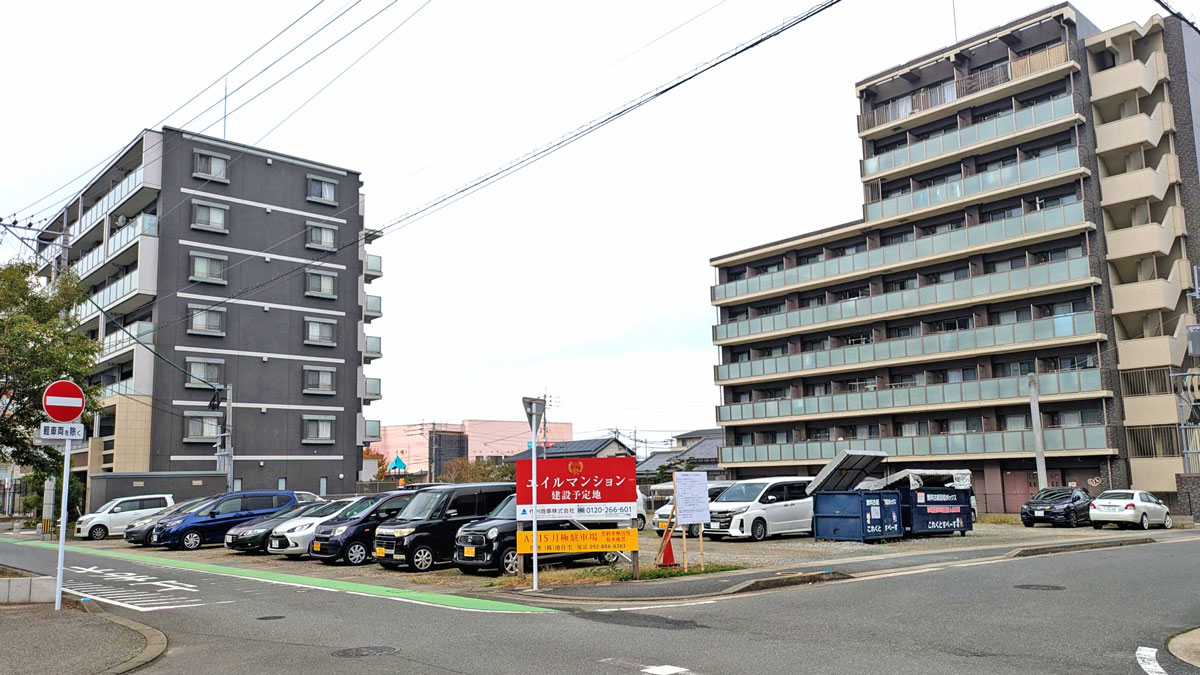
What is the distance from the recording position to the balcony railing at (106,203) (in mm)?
48875

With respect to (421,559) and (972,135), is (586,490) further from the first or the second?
(972,135)

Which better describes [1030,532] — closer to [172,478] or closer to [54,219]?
[172,478]

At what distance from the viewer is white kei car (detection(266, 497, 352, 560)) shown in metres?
21.8

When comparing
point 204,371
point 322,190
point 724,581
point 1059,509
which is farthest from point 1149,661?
point 322,190

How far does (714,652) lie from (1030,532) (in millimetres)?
24440

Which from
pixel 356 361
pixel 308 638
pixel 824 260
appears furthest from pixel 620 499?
pixel 356 361

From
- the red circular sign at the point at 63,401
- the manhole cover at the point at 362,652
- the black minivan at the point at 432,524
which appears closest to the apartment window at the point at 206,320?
the black minivan at the point at 432,524

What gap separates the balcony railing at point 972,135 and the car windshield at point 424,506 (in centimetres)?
3503

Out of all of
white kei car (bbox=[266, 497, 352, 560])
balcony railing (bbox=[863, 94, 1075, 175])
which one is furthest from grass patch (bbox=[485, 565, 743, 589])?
balcony railing (bbox=[863, 94, 1075, 175])

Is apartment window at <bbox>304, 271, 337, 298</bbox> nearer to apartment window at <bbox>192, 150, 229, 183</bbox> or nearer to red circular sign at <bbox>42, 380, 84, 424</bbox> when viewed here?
apartment window at <bbox>192, 150, 229, 183</bbox>

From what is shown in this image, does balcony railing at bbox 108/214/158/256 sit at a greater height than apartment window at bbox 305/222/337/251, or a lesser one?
lesser

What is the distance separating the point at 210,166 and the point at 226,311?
25.8 ft

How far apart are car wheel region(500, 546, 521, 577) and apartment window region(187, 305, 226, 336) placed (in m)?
37.5

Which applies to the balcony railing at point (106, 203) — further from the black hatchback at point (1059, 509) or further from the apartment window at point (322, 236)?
the black hatchback at point (1059, 509)
